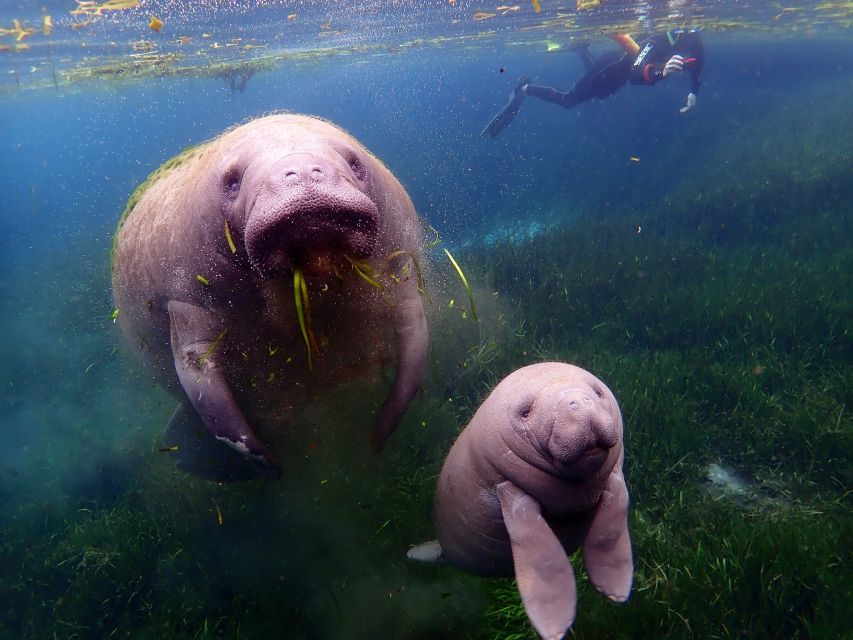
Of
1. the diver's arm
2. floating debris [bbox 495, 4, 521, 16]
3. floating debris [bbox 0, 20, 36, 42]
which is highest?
floating debris [bbox 0, 20, 36, 42]

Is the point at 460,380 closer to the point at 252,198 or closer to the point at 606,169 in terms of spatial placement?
the point at 252,198

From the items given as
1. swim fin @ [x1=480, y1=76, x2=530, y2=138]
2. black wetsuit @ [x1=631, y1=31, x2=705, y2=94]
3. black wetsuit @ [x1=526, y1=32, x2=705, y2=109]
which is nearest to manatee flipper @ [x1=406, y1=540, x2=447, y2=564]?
black wetsuit @ [x1=631, y1=31, x2=705, y2=94]

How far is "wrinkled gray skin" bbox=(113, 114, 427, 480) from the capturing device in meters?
2.42

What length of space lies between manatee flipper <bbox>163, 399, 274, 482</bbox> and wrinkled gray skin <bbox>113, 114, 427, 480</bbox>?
0.09 metres

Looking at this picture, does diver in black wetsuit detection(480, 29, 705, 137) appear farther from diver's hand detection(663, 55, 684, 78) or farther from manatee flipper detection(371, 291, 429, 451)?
manatee flipper detection(371, 291, 429, 451)

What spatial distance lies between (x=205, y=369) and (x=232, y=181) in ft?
3.83

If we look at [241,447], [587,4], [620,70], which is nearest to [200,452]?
[241,447]

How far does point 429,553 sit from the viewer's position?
14.6 feet

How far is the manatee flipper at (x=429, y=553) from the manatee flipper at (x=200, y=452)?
1414 millimetres

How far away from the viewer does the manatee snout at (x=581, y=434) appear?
283cm

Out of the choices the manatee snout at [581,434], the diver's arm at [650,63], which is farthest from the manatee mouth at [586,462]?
the diver's arm at [650,63]

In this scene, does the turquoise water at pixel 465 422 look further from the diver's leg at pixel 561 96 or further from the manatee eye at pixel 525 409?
the diver's leg at pixel 561 96

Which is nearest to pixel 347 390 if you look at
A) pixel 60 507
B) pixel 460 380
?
pixel 460 380

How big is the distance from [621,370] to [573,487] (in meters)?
4.91
